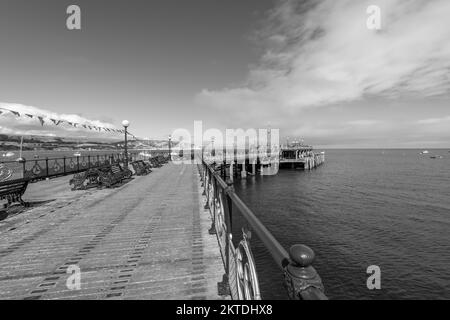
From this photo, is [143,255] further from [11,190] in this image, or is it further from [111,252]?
[11,190]

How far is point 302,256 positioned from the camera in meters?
1.36

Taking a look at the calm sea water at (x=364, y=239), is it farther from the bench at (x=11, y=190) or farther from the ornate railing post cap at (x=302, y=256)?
the ornate railing post cap at (x=302, y=256)

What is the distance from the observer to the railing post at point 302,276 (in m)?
1.32

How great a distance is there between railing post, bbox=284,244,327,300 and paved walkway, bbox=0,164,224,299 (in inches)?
80.0

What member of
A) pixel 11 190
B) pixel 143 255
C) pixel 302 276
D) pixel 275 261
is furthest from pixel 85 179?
pixel 302 276

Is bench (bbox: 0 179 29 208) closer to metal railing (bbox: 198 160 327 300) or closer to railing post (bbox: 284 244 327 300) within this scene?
metal railing (bbox: 198 160 327 300)

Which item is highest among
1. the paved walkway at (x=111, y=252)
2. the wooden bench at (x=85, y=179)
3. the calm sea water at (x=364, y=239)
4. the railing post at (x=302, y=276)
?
the railing post at (x=302, y=276)

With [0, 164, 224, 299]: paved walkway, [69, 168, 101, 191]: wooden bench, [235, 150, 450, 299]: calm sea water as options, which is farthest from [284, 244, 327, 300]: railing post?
[69, 168, 101, 191]: wooden bench

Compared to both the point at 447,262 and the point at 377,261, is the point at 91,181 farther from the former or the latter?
the point at 447,262

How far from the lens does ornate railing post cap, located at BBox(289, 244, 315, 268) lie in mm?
1351

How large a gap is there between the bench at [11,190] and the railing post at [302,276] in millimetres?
8749

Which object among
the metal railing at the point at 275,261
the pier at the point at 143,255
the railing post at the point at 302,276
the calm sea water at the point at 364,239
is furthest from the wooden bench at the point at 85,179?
A: the railing post at the point at 302,276

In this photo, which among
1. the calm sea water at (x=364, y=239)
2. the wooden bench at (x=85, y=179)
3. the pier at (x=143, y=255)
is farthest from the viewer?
the calm sea water at (x=364, y=239)

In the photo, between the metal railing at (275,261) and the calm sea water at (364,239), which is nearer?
the metal railing at (275,261)
